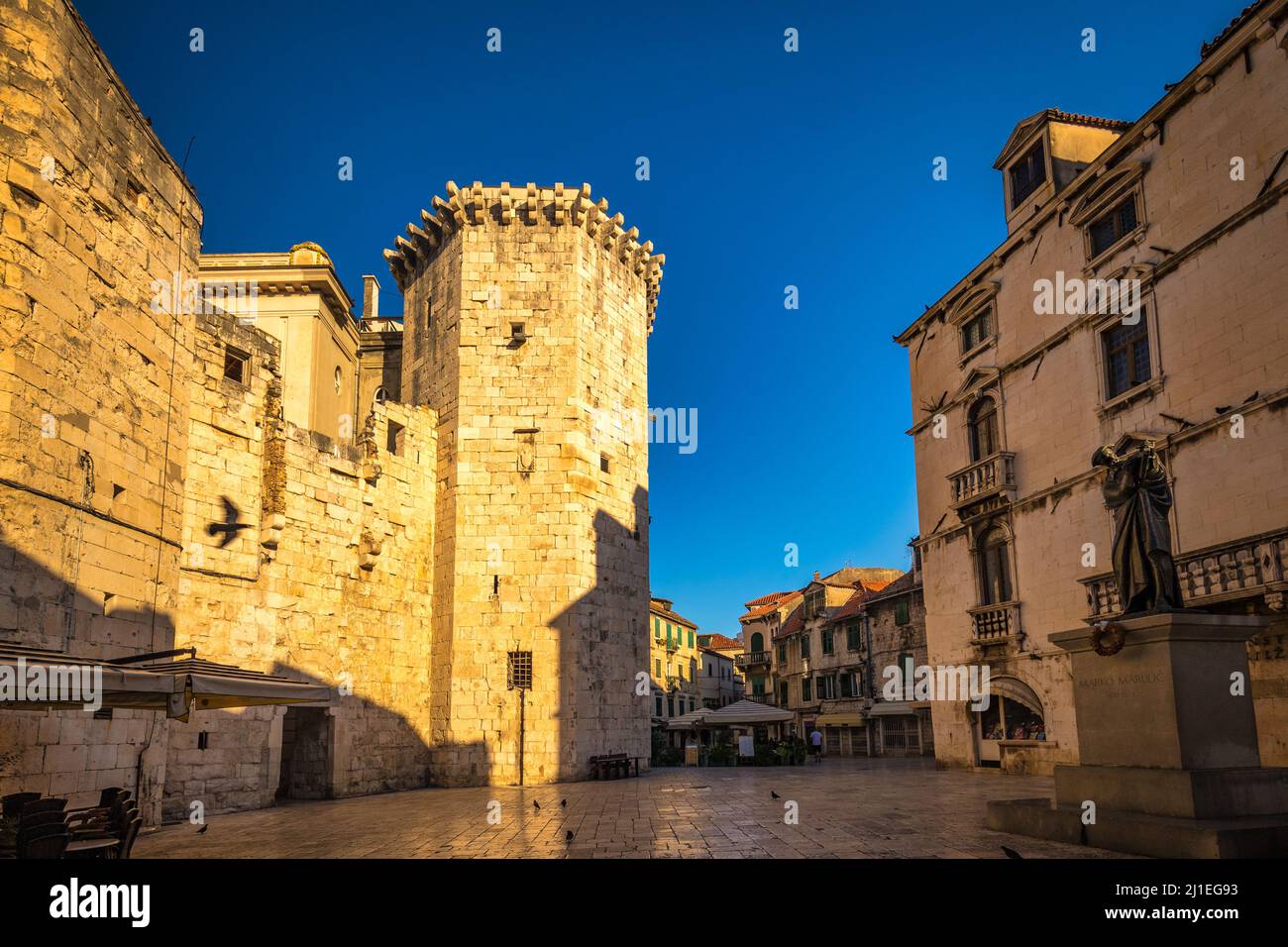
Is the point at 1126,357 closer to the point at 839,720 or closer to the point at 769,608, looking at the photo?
the point at 839,720

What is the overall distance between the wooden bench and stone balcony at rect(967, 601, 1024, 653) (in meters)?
10.1

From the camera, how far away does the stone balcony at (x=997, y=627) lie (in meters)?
23.3

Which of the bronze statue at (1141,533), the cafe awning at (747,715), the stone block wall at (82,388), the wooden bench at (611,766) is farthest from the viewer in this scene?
the cafe awning at (747,715)

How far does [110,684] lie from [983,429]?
75.7 ft

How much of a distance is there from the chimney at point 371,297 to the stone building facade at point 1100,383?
21.0 meters

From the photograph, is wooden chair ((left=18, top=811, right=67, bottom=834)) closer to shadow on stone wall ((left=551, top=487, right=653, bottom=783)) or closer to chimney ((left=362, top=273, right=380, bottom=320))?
shadow on stone wall ((left=551, top=487, right=653, bottom=783))

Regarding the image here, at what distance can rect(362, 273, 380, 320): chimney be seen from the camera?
36.4m

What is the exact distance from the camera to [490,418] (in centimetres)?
2467

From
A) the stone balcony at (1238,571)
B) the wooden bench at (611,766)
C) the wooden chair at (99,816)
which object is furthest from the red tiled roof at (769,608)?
the wooden chair at (99,816)

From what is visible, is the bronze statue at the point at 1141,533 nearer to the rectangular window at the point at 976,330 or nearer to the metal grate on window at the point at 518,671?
the metal grate on window at the point at 518,671

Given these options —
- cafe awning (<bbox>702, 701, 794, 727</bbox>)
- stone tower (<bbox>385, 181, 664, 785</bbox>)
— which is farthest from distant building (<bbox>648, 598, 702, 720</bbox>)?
stone tower (<bbox>385, 181, 664, 785</bbox>)

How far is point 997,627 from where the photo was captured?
945 inches

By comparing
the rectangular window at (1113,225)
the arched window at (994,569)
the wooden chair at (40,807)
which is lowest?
the wooden chair at (40,807)
